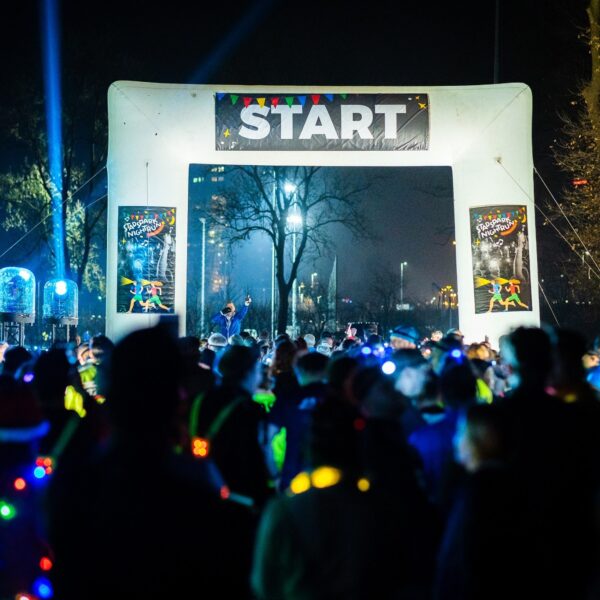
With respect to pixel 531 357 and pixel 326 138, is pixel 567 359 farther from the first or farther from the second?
pixel 326 138

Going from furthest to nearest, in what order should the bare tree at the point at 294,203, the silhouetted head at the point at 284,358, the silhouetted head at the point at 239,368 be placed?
the bare tree at the point at 294,203, the silhouetted head at the point at 284,358, the silhouetted head at the point at 239,368

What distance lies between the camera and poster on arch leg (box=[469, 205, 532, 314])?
42.9 feet

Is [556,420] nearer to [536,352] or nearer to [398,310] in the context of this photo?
[536,352]

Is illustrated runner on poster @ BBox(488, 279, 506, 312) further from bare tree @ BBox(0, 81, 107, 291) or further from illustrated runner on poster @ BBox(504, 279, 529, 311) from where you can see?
bare tree @ BBox(0, 81, 107, 291)

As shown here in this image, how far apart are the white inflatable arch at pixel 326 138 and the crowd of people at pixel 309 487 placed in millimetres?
8170

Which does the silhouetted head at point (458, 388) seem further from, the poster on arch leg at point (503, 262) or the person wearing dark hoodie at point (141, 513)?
the poster on arch leg at point (503, 262)

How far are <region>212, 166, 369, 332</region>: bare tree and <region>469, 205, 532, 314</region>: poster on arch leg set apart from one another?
13.6 metres

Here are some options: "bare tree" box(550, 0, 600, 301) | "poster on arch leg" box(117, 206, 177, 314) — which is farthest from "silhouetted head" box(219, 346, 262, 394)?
"bare tree" box(550, 0, 600, 301)

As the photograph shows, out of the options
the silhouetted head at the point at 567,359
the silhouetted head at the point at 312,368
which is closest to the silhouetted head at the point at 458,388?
the silhouetted head at the point at 567,359

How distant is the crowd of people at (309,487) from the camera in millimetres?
2178

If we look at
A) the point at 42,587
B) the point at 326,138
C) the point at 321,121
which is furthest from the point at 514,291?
the point at 42,587

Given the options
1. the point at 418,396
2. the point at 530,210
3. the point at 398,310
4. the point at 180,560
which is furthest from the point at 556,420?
the point at 398,310

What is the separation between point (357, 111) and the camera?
13227 millimetres

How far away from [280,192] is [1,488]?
23148 millimetres
